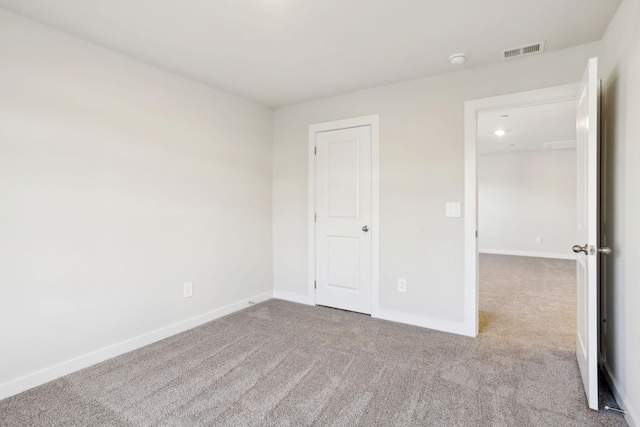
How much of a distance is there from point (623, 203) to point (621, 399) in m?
Answer: 1.06

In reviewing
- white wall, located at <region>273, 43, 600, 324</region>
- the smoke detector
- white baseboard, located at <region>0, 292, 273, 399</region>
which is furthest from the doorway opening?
white baseboard, located at <region>0, 292, 273, 399</region>

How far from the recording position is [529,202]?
705 cm

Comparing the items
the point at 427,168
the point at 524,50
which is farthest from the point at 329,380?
the point at 524,50

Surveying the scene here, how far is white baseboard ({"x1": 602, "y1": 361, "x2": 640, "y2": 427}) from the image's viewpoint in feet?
5.25

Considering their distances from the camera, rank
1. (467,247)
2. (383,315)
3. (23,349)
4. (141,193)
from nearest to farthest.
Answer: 1. (23,349)
2. (141,193)
3. (467,247)
4. (383,315)

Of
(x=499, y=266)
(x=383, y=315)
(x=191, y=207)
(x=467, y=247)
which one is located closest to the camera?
(x=467, y=247)

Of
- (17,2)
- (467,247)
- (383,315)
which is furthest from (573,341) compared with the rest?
(17,2)

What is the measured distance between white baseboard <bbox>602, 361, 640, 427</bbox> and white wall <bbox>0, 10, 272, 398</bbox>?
305 cm

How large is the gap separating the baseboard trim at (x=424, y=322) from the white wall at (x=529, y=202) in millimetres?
5281

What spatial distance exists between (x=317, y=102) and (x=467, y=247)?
2150mm

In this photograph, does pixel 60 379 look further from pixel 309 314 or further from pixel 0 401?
pixel 309 314

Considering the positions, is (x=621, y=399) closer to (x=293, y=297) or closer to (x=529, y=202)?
(x=293, y=297)

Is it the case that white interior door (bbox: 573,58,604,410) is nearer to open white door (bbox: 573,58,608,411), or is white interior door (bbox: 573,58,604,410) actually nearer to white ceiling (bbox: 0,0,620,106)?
open white door (bbox: 573,58,608,411)

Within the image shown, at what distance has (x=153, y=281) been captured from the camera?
9.00 ft
